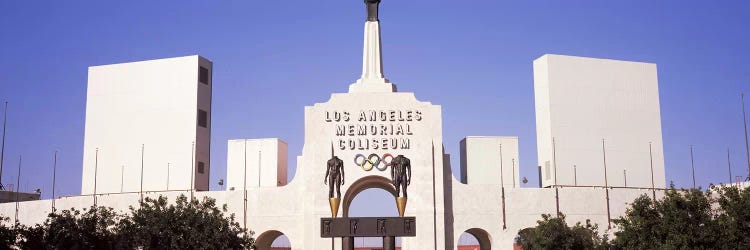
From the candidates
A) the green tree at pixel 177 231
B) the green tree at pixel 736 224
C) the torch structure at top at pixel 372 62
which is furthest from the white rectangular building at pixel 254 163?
the green tree at pixel 736 224

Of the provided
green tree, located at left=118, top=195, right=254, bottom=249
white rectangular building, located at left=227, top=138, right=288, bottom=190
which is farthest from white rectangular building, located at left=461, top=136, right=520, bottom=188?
green tree, located at left=118, top=195, right=254, bottom=249

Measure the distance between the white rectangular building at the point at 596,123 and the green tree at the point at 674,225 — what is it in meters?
25.5

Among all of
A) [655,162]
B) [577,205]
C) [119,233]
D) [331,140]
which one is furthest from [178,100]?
[655,162]

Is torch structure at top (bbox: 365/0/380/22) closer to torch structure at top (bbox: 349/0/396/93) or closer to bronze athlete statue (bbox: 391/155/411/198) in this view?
torch structure at top (bbox: 349/0/396/93)

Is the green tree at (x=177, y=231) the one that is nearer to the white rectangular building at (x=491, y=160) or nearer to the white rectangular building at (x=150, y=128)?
the white rectangular building at (x=150, y=128)

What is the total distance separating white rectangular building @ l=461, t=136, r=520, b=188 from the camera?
265 feet

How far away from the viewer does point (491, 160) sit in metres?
81.0

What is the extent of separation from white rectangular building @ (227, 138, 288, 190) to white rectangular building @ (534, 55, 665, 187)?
80.7 feet

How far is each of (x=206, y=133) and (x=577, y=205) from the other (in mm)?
Answer: 35069

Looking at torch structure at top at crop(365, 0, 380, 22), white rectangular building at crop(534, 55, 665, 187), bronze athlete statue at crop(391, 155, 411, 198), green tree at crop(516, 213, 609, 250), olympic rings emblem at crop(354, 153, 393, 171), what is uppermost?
torch structure at top at crop(365, 0, 380, 22)

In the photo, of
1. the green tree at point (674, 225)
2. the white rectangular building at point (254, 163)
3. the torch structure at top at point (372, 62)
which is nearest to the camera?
the green tree at point (674, 225)

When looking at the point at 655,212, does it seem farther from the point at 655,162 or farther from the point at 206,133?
the point at 206,133

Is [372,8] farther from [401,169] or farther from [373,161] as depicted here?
[401,169]

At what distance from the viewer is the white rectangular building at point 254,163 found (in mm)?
83312
